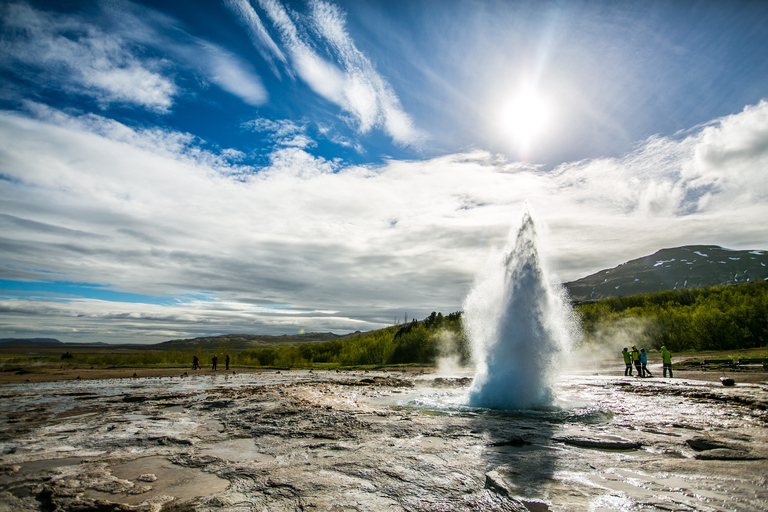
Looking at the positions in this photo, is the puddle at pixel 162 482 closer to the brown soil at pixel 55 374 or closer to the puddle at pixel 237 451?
the puddle at pixel 237 451

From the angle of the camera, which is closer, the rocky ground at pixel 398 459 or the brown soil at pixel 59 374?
the rocky ground at pixel 398 459

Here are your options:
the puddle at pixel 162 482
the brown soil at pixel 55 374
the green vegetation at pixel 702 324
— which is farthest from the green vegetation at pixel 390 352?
the puddle at pixel 162 482

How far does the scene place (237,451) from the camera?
796 cm

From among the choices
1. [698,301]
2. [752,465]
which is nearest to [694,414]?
[752,465]

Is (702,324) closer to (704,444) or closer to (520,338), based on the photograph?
(520,338)

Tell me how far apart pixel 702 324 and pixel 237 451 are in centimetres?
6848

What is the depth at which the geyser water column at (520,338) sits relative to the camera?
1386cm

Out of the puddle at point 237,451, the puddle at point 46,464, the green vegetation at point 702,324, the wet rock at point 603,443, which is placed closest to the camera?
the puddle at point 46,464

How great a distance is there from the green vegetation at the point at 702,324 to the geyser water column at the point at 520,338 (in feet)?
179

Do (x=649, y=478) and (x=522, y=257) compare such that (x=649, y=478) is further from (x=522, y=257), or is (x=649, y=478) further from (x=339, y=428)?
(x=522, y=257)

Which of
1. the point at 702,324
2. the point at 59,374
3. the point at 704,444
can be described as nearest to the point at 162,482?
the point at 704,444

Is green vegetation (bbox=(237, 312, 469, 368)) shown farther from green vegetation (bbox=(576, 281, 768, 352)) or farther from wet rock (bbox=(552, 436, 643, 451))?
wet rock (bbox=(552, 436, 643, 451))

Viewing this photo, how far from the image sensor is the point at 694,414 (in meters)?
10.7

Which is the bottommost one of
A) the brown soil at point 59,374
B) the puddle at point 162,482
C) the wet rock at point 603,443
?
the brown soil at point 59,374
